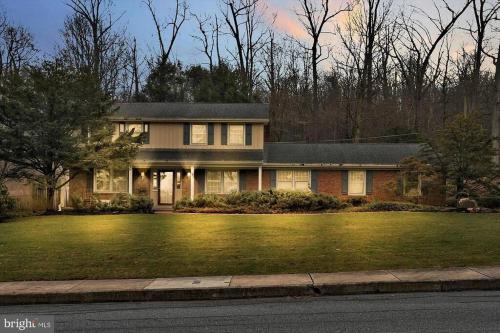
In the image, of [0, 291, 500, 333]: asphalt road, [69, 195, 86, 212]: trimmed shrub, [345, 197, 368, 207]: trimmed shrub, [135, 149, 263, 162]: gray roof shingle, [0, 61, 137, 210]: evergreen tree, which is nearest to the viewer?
→ [0, 291, 500, 333]: asphalt road

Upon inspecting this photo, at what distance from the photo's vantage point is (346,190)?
2586 cm

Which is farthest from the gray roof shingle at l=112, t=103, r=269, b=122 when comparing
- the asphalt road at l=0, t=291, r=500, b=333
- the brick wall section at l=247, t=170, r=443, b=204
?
the asphalt road at l=0, t=291, r=500, b=333

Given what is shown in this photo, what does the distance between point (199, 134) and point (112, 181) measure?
5.27 metres

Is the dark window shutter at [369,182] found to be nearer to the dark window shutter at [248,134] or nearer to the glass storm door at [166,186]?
the dark window shutter at [248,134]

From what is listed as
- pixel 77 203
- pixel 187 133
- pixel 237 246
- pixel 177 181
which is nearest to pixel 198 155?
pixel 187 133

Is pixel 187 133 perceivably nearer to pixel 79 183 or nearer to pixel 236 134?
pixel 236 134

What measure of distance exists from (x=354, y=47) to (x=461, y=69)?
31.3 feet

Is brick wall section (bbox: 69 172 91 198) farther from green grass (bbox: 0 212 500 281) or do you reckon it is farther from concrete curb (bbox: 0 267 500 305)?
concrete curb (bbox: 0 267 500 305)

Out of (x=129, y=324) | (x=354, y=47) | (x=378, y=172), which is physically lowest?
(x=129, y=324)

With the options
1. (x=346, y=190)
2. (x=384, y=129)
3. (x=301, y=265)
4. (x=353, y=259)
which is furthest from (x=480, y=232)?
(x=384, y=129)

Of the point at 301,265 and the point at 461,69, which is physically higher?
the point at 461,69

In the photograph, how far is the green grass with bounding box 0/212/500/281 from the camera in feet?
30.9

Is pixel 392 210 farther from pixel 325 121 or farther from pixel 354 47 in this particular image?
pixel 354 47

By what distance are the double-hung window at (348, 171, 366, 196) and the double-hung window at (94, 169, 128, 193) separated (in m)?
12.1
